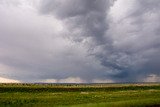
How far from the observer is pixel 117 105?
48250mm

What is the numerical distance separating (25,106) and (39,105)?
2.36 meters

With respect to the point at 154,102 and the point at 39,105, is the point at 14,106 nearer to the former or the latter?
the point at 39,105

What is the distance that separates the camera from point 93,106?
→ 1813 inches

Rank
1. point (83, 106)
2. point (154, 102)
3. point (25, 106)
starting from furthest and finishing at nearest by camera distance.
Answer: point (154, 102)
point (25, 106)
point (83, 106)

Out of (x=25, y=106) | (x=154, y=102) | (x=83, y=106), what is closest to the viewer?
(x=83, y=106)

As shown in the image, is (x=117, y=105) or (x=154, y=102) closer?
(x=117, y=105)

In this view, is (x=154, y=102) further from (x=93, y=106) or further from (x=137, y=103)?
(x=93, y=106)

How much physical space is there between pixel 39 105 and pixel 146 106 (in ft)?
55.9

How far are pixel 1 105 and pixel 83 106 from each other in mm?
13692

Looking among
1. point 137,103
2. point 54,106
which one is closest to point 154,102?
point 137,103

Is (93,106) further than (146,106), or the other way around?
(146,106)

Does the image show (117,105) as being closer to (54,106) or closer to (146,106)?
(146,106)

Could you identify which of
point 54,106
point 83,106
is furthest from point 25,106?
point 83,106

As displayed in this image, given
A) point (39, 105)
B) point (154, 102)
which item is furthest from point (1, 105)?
point (154, 102)
